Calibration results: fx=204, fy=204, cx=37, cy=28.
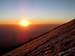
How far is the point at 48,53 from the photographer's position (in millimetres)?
2566

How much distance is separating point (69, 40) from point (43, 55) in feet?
1.52

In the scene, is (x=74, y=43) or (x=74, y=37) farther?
(x=74, y=37)

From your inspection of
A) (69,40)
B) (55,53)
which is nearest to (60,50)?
(55,53)

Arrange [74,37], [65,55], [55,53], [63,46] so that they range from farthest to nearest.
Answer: [74,37]
[63,46]
[55,53]
[65,55]

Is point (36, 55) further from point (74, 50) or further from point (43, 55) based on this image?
point (74, 50)

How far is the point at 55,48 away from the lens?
271cm

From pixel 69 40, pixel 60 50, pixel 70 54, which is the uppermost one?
pixel 69 40

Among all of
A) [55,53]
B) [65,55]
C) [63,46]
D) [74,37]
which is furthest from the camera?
[74,37]

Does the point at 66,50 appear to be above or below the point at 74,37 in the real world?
below

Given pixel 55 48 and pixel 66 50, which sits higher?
pixel 55 48

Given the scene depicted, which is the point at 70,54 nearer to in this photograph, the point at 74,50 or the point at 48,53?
the point at 74,50

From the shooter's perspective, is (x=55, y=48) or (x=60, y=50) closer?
(x=60, y=50)

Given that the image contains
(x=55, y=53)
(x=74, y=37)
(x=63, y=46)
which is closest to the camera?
(x=55, y=53)

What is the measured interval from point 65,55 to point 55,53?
19 cm
